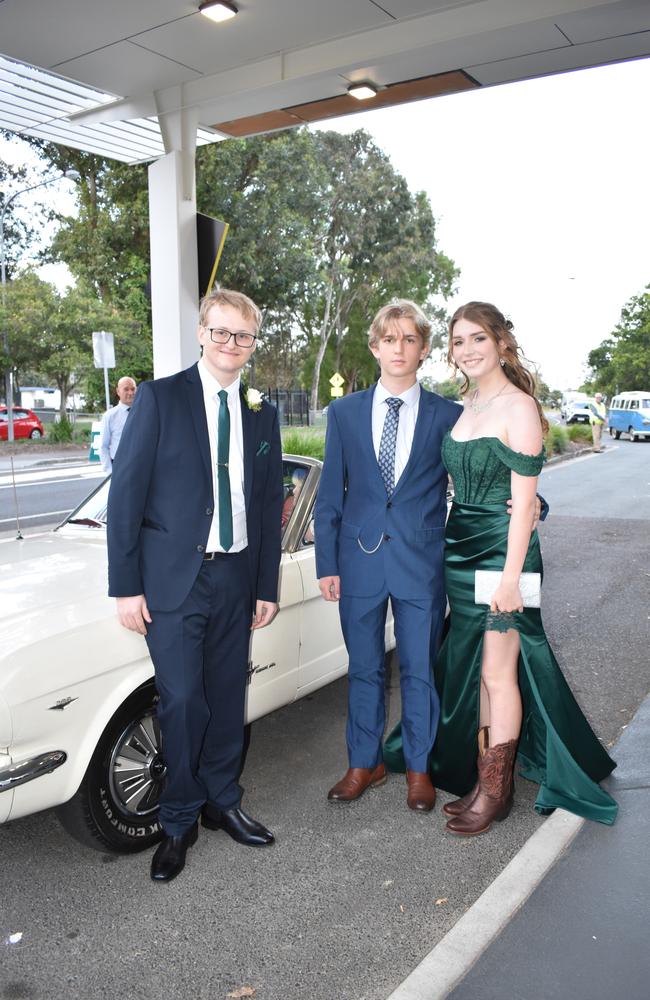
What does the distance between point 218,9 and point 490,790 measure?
4.63 meters

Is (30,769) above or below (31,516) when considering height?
above

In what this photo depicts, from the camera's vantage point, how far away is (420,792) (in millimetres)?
3518

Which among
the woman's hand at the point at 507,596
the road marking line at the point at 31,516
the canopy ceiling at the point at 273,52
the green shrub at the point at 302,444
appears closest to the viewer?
the woman's hand at the point at 507,596

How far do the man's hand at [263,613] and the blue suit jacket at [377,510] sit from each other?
35cm

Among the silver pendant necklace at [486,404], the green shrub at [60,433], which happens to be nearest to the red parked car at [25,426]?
the green shrub at [60,433]

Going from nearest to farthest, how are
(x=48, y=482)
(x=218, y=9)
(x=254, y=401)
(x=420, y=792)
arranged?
1. (x=254, y=401)
2. (x=420, y=792)
3. (x=218, y=9)
4. (x=48, y=482)

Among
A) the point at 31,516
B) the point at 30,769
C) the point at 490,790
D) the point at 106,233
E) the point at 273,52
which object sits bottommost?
the point at 31,516

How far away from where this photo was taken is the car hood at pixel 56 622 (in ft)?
8.59

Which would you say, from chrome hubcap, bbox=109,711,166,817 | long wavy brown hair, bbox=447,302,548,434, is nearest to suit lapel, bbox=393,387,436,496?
long wavy brown hair, bbox=447,302,548,434

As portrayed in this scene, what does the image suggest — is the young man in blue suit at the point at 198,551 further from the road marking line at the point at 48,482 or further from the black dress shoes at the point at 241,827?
the road marking line at the point at 48,482

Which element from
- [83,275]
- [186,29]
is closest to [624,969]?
[186,29]

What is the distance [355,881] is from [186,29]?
5.13 metres

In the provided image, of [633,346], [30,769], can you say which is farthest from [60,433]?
[633,346]

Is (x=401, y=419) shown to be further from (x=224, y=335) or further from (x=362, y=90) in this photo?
(x=362, y=90)
